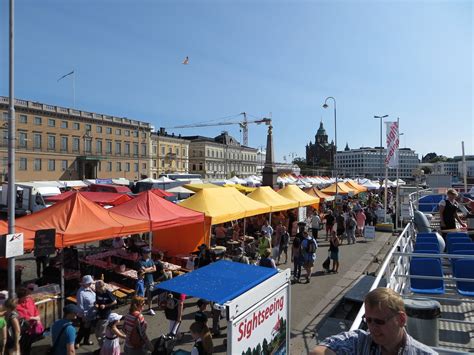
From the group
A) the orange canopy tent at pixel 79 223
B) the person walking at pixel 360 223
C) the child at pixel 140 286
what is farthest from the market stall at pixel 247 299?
the person walking at pixel 360 223

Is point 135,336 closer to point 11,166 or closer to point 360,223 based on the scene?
point 11,166

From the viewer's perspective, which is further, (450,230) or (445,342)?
(450,230)

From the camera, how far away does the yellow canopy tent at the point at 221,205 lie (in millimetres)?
12613

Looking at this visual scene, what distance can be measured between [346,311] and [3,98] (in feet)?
207

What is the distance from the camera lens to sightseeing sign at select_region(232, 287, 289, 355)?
366 cm

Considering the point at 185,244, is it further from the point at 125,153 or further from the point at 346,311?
the point at 125,153

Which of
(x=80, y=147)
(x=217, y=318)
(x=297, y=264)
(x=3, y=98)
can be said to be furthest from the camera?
(x=80, y=147)

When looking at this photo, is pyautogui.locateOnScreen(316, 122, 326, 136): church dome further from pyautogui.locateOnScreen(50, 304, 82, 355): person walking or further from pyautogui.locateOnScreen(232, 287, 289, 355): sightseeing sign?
pyautogui.locateOnScreen(50, 304, 82, 355): person walking

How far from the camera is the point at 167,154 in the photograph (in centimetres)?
8856

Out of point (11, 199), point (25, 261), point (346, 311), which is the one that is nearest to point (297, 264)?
point (346, 311)


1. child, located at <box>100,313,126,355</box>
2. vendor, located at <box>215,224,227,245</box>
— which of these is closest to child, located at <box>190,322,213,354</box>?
child, located at <box>100,313,126,355</box>

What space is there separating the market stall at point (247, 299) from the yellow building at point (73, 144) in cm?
5802

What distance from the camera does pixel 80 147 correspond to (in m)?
67.5

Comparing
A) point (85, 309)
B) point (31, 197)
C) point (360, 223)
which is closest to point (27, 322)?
point (85, 309)
